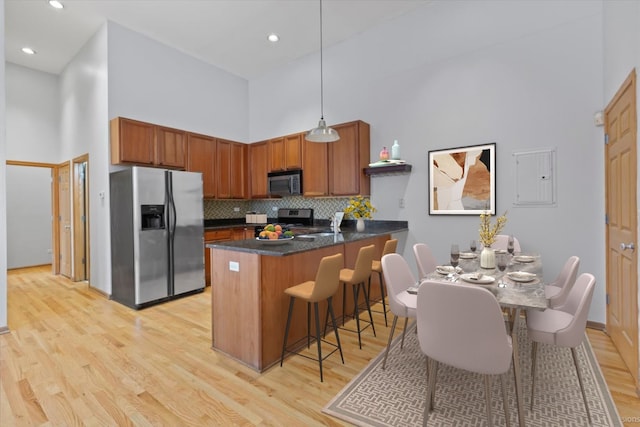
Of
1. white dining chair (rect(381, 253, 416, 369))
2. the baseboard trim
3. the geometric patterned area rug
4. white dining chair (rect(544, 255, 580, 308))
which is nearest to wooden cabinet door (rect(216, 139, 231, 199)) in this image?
white dining chair (rect(381, 253, 416, 369))

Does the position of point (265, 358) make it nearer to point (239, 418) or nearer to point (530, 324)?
point (239, 418)

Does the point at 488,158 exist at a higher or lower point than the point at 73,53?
lower

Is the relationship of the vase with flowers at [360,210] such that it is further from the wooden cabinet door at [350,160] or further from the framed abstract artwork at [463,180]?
the framed abstract artwork at [463,180]

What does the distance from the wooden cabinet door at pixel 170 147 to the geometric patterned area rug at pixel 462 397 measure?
13.1 ft

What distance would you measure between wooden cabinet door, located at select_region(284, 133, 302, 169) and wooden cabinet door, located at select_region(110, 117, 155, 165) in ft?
6.68

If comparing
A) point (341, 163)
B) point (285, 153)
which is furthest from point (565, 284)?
point (285, 153)

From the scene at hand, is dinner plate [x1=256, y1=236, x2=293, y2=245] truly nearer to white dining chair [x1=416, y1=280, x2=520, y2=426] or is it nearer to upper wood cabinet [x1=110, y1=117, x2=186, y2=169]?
white dining chair [x1=416, y1=280, x2=520, y2=426]

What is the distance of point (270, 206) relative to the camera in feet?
20.5

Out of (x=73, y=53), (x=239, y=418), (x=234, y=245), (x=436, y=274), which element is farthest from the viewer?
(x=73, y=53)

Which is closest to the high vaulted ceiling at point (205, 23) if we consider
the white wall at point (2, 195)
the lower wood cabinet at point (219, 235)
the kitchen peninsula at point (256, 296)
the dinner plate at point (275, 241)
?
the white wall at point (2, 195)

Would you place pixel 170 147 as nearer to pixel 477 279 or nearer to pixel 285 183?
pixel 285 183

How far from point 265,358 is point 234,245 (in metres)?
0.93

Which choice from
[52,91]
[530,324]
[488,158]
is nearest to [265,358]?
[530,324]

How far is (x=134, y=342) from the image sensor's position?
9.62ft
